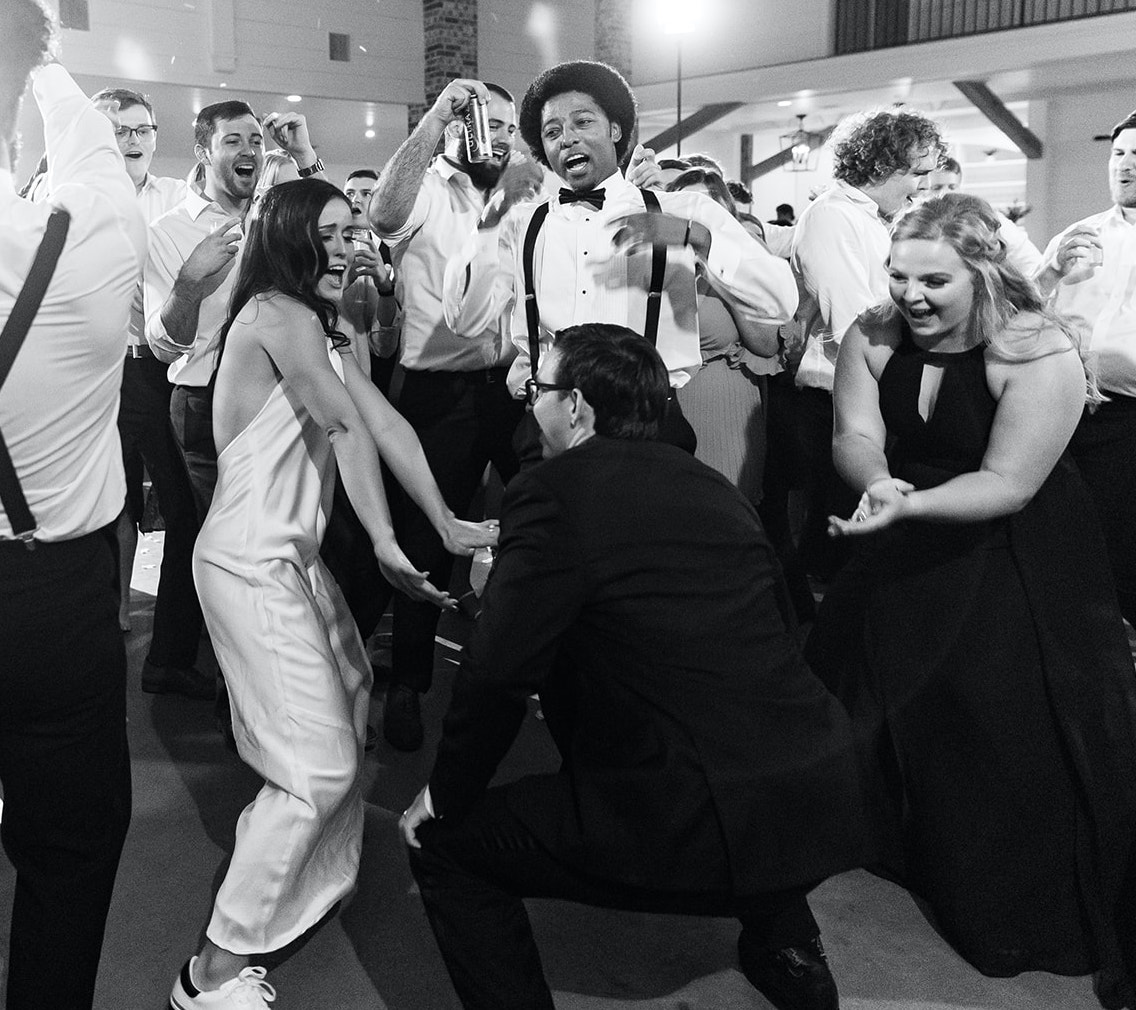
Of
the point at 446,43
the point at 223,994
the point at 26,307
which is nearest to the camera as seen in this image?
the point at 26,307

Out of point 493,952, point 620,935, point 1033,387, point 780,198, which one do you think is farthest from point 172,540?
point 780,198

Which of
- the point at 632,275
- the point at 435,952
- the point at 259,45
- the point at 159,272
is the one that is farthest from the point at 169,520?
the point at 259,45

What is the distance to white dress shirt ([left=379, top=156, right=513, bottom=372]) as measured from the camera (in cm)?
327

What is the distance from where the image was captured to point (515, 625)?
5.08ft

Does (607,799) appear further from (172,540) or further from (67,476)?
(172,540)

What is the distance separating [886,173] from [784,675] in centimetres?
211

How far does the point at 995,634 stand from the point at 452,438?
1.56 meters

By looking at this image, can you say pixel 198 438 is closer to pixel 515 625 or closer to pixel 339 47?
pixel 515 625

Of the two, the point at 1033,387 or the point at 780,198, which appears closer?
the point at 1033,387

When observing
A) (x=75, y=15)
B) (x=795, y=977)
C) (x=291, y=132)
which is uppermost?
(x=75, y=15)

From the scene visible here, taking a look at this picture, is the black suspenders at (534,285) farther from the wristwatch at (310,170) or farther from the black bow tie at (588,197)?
the wristwatch at (310,170)

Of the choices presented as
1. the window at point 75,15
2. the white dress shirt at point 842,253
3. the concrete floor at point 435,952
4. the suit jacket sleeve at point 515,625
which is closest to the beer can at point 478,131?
the white dress shirt at point 842,253

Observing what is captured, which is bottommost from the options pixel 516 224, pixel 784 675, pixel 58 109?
pixel 784 675

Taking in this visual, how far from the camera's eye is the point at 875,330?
2352mm
